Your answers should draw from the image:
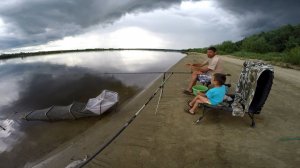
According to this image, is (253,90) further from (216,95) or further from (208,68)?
(208,68)

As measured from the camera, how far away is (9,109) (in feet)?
57.6

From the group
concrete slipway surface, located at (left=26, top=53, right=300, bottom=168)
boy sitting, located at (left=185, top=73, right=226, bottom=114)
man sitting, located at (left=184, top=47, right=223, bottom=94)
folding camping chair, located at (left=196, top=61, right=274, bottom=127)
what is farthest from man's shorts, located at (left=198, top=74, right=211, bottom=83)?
boy sitting, located at (left=185, top=73, right=226, bottom=114)

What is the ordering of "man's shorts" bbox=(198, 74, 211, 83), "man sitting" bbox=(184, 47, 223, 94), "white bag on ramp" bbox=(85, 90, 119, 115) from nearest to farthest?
1. "man sitting" bbox=(184, 47, 223, 94)
2. "man's shorts" bbox=(198, 74, 211, 83)
3. "white bag on ramp" bbox=(85, 90, 119, 115)

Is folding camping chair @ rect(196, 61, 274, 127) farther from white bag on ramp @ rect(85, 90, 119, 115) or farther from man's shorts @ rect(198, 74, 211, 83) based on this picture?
white bag on ramp @ rect(85, 90, 119, 115)

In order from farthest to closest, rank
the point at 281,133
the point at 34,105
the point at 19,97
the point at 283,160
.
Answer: the point at 19,97, the point at 34,105, the point at 281,133, the point at 283,160

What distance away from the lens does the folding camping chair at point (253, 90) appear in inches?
300

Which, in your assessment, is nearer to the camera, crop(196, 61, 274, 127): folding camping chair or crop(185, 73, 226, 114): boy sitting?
crop(196, 61, 274, 127): folding camping chair

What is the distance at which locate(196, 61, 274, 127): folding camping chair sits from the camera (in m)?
7.63

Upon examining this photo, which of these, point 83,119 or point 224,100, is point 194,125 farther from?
point 83,119

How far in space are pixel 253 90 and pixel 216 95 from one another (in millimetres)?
1199

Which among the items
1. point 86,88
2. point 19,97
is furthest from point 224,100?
point 19,97

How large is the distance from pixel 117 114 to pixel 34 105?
942 cm

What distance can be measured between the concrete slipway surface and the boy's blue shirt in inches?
32.0

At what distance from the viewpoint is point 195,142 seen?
703 centimetres
